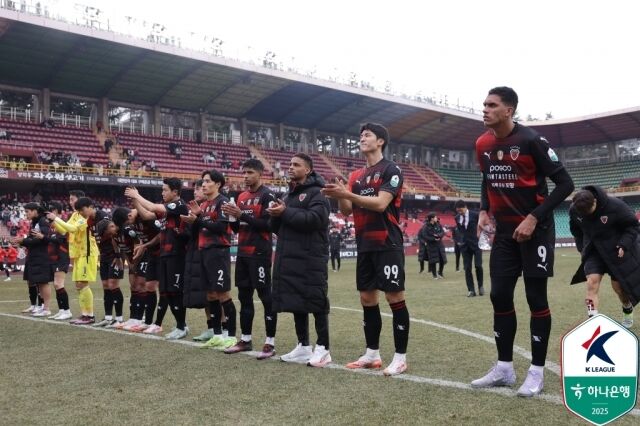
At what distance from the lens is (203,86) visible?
37.1m

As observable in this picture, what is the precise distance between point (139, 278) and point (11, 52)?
2673 centimetres

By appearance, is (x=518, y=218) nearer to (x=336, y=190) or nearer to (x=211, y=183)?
(x=336, y=190)

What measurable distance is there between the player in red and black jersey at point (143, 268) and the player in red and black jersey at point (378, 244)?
3.68 meters

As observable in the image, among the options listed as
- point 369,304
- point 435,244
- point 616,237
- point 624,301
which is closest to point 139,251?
point 369,304

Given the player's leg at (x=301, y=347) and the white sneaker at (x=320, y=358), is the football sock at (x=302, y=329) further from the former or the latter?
the white sneaker at (x=320, y=358)

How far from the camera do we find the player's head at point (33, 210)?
10.1 metres

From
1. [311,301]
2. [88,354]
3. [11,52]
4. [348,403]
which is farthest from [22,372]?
[11,52]

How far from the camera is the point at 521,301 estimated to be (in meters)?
10.6

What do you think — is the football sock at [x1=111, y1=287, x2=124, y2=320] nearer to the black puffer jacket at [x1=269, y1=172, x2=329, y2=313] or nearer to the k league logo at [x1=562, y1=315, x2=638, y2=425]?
the black puffer jacket at [x1=269, y1=172, x2=329, y2=313]

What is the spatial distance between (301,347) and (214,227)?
71.1 inches

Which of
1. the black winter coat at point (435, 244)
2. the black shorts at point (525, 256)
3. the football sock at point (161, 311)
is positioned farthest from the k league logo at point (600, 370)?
the black winter coat at point (435, 244)

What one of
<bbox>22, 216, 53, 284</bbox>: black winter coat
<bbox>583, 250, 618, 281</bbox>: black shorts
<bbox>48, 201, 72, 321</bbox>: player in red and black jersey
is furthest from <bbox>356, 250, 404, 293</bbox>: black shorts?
<bbox>22, 216, 53, 284</bbox>: black winter coat

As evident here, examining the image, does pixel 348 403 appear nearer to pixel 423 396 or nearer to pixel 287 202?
pixel 423 396

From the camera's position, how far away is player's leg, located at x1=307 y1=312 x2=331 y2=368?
17.9ft
